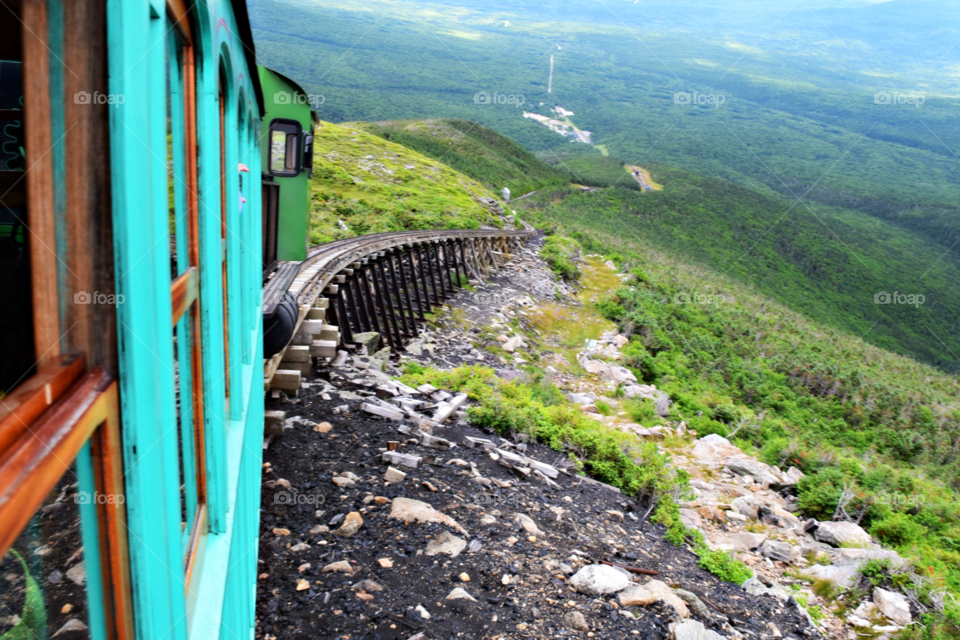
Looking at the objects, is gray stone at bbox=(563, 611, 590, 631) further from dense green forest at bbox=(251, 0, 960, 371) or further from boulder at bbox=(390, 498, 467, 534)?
dense green forest at bbox=(251, 0, 960, 371)

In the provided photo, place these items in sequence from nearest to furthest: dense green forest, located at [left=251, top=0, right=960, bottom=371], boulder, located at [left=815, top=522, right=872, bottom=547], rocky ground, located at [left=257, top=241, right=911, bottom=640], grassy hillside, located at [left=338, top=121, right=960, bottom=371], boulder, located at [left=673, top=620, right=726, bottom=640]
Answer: rocky ground, located at [left=257, top=241, right=911, bottom=640] → boulder, located at [left=673, top=620, right=726, bottom=640] → boulder, located at [left=815, top=522, right=872, bottom=547] → grassy hillside, located at [left=338, top=121, right=960, bottom=371] → dense green forest, located at [left=251, top=0, right=960, bottom=371]

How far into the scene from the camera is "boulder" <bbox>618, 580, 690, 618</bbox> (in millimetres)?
5000

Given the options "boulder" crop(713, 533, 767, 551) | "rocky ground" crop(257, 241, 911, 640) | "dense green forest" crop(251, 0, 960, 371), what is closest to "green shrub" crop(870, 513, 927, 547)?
"rocky ground" crop(257, 241, 911, 640)

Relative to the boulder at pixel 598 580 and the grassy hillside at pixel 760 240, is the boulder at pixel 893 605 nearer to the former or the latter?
the boulder at pixel 598 580

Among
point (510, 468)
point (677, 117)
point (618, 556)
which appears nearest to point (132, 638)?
point (618, 556)

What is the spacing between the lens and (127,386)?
82 centimetres

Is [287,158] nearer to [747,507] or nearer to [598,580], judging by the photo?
[598,580]

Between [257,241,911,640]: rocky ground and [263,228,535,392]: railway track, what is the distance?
1.57ft

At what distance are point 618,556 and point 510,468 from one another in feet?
5.11

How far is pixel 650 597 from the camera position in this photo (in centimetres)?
505

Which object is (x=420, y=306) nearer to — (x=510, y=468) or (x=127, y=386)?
(x=510, y=468)

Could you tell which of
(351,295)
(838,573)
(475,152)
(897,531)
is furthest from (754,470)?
(475,152)

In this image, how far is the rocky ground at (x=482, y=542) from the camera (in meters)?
4.54

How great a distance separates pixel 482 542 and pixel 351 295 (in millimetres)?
6830
